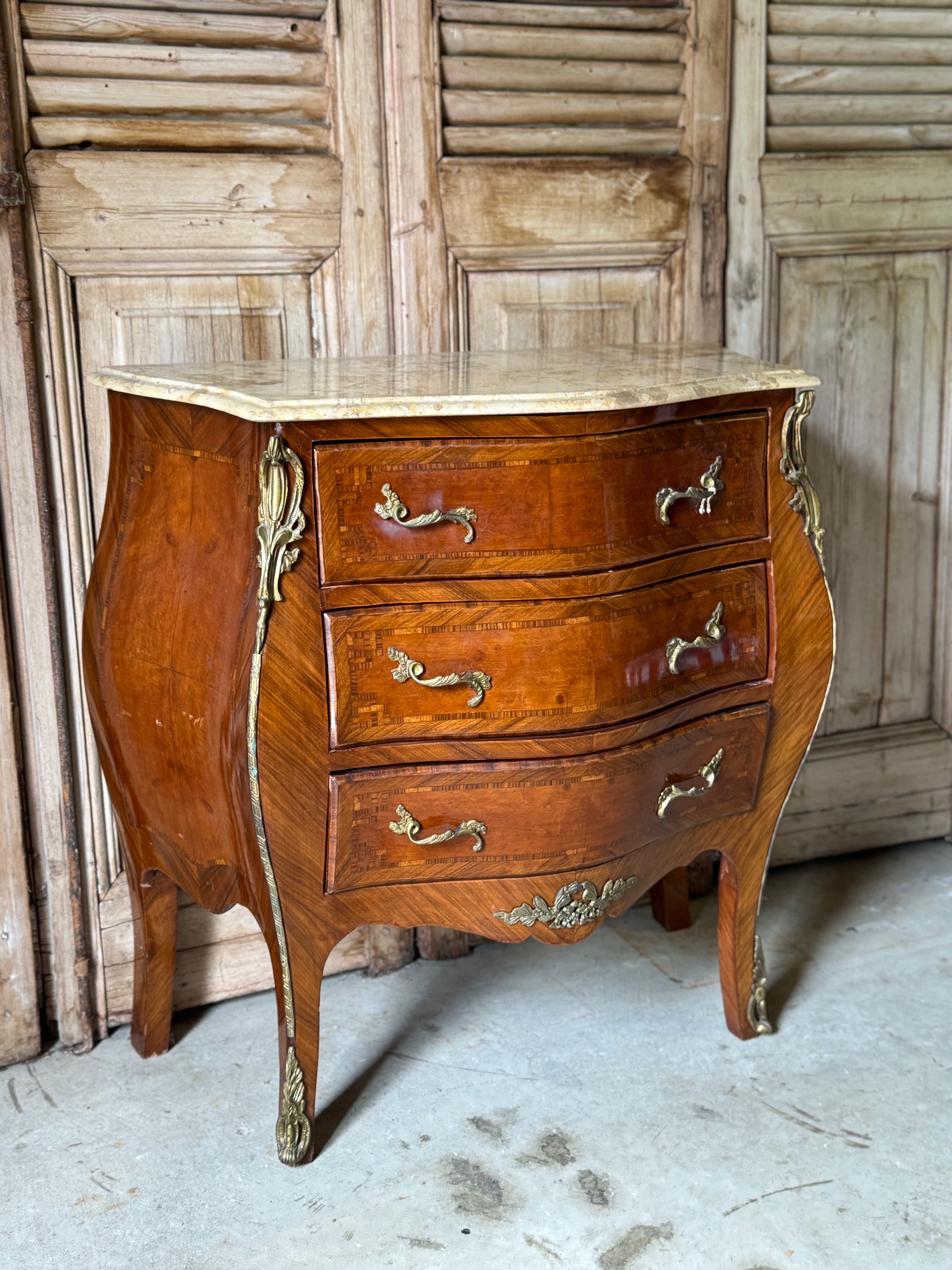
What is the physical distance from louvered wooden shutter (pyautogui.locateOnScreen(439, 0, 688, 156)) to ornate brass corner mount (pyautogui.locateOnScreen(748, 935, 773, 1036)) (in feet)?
4.41

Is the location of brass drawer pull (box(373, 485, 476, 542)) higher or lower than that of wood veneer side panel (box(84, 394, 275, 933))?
higher

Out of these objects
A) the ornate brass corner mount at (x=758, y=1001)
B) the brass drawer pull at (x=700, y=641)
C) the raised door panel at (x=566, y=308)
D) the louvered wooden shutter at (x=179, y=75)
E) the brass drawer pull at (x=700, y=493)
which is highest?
the louvered wooden shutter at (x=179, y=75)

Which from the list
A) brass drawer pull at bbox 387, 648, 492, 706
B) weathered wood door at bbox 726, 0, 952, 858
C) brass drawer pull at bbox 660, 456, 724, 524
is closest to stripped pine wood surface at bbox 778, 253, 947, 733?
weathered wood door at bbox 726, 0, 952, 858

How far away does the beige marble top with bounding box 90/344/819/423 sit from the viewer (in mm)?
1452

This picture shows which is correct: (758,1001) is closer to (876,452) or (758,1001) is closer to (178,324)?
(876,452)

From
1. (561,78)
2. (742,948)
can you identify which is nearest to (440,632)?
(742,948)

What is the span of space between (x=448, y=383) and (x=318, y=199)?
1.97 ft

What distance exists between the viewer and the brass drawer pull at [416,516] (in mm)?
1516

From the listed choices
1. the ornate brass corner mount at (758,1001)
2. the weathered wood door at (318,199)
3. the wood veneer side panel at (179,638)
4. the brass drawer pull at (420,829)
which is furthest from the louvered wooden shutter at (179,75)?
the ornate brass corner mount at (758,1001)

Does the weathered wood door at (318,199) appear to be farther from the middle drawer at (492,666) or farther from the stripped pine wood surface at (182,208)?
the middle drawer at (492,666)

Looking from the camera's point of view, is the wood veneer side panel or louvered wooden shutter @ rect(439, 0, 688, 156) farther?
louvered wooden shutter @ rect(439, 0, 688, 156)

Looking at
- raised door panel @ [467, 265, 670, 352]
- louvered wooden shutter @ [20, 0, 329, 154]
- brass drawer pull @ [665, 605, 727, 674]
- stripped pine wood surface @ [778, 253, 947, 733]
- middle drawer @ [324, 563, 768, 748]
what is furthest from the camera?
stripped pine wood surface @ [778, 253, 947, 733]

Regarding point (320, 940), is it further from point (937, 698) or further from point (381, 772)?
point (937, 698)

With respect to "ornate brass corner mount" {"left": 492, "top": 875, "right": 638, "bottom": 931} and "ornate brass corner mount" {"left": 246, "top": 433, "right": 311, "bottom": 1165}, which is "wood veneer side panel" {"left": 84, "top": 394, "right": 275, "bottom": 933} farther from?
"ornate brass corner mount" {"left": 492, "top": 875, "right": 638, "bottom": 931}
